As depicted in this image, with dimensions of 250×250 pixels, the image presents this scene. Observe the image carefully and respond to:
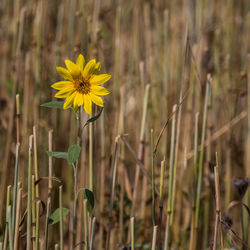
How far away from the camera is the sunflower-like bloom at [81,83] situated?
22.7 inches

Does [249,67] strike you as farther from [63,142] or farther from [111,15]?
[111,15]

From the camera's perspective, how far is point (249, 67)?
104 cm

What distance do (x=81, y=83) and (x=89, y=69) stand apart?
1.0 inches

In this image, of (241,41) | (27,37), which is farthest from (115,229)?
(241,41)

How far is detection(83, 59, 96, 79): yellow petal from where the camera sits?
0.58 metres

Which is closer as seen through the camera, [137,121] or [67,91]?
[67,91]

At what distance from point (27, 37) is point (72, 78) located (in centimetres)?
77

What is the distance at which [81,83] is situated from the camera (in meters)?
0.59

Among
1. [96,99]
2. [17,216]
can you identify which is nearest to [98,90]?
[96,99]


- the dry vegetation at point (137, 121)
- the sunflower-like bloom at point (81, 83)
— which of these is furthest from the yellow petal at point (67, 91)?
the dry vegetation at point (137, 121)

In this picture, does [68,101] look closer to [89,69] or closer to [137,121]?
[89,69]

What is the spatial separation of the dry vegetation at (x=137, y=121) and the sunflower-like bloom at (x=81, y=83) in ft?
0.96

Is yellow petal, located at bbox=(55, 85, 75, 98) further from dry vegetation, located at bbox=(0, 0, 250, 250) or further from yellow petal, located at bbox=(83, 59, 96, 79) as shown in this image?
dry vegetation, located at bbox=(0, 0, 250, 250)

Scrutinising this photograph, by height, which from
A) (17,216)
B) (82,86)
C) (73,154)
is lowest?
(17,216)
